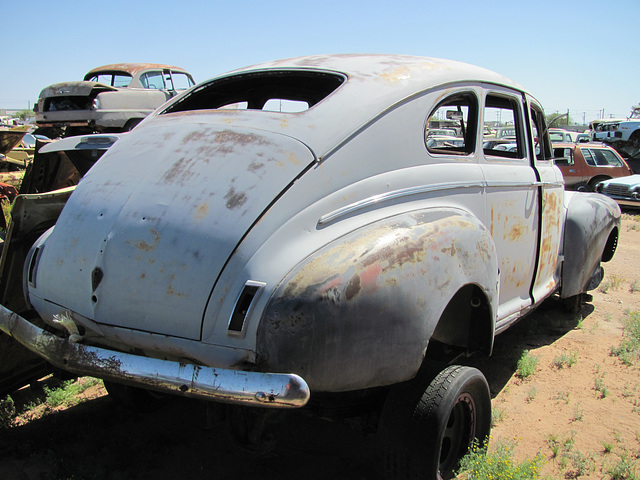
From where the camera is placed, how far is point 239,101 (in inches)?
151

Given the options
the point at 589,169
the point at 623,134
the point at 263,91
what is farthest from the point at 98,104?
the point at 623,134

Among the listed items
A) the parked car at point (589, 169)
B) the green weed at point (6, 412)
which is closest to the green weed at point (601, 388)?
the green weed at point (6, 412)

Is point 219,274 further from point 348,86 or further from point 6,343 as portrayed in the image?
point 6,343

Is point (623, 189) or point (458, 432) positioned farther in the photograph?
point (623, 189)

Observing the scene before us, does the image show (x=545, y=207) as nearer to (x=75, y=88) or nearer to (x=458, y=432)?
(x=458, y=432)

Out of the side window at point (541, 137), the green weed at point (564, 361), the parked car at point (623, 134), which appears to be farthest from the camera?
the parked car at point (623, 134)

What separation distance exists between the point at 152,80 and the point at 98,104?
210 cm

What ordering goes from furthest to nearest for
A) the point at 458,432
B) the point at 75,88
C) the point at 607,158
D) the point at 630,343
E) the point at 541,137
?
1. the point at 607,158
2. the point at 75,88
3. the point at 630,343
4. the point at 541,137
5. the point at 458,432

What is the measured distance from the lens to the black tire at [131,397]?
3.33 meters

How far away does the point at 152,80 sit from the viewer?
1341 centimetres

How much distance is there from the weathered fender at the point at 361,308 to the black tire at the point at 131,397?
1666 mm

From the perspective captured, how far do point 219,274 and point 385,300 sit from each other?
0.65 m

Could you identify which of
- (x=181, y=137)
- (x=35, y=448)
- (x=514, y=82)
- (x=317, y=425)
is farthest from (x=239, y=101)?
(x=35, y=448)

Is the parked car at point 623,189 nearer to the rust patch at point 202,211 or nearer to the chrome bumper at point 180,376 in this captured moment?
the rust patch at point 202,211
